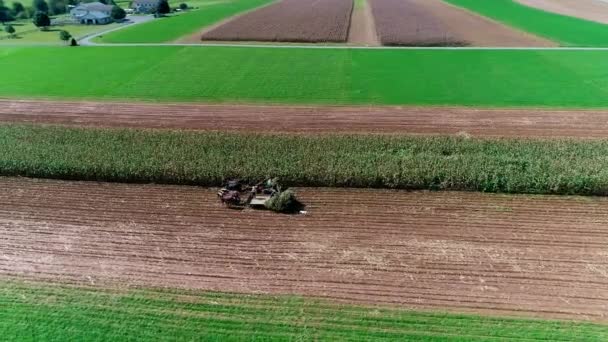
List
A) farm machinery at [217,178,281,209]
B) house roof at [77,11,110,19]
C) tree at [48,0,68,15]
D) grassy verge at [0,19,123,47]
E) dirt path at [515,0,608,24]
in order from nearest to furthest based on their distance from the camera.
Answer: farm machinery at [217,178,281,209]
grassy verge at [0,19,123,47]
dirt path at [515,0,608,24]
house roof at [77,11,110,19]
tree at [48,0,68,15]

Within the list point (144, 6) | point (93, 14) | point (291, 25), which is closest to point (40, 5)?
point (144, 6)

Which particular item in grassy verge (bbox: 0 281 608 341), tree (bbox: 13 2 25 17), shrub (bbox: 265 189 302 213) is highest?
tree (bbox: 13 2 25 17)

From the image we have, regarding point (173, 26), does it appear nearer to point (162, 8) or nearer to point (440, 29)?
point (162, 8)

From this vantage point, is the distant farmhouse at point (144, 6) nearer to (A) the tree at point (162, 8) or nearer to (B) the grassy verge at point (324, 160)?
(A) the tree at point (162, 8)

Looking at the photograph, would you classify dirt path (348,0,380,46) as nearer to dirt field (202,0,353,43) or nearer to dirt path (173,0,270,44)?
dirt field (202,0,353,43)

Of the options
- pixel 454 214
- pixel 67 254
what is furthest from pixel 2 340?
pixel 454 214

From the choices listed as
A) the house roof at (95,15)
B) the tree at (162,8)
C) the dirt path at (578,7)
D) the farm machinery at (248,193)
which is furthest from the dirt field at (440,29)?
the house roof at (95,15)

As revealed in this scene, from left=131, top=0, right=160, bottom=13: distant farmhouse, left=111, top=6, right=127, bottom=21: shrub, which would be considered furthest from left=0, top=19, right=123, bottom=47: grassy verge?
left=131, top=0, right=160, bottom=13: distant farmhouse
